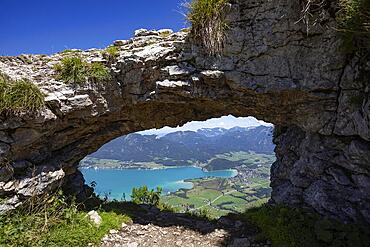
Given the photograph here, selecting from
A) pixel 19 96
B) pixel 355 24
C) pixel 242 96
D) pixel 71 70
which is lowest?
pixel 242 96

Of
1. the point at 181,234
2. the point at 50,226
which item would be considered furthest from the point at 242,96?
the point at 50,226

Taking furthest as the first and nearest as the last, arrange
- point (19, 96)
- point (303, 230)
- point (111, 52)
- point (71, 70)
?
point (111, 52)
point (71, 70)
point (19, 96)
point (303, 230)

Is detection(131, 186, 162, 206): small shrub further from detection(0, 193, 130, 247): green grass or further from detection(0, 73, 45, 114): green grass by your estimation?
detection(0, 73, 45, 114): green grass

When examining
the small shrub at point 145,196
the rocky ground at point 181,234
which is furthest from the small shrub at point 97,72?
the small shrub at point 145,196

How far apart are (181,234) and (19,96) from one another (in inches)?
301

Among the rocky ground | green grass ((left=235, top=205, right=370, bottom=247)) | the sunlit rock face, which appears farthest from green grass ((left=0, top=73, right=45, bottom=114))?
green grass ((left=235, top=205, right=370, bottom=247))

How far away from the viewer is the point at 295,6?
31.0 feet

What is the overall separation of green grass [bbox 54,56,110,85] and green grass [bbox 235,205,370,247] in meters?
8.21

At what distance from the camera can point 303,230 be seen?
9102 mm

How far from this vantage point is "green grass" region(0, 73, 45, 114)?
9211 millimetres

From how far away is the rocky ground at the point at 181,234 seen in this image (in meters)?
9.97

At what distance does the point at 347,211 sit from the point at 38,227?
10.3 metres

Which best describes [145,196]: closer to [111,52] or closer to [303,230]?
[111,52]

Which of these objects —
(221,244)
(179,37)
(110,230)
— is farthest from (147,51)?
(221,244)
